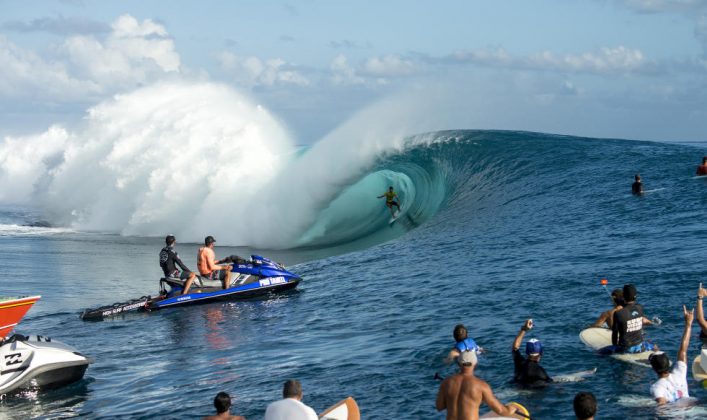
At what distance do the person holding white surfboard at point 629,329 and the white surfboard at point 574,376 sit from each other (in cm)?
92

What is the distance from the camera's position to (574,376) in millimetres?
12578

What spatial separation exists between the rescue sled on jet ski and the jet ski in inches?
222

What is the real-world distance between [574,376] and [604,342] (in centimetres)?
158

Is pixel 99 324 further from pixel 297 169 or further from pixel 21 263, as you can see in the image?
pixel 297 169

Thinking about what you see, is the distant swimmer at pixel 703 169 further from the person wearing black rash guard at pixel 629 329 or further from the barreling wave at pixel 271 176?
the person wearing black rash guard at pixel 629 329

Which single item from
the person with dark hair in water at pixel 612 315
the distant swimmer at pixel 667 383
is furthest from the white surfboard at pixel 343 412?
the person with dark hair in water at pixel 612 315

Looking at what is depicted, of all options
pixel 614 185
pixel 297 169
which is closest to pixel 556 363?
pixel 614 185

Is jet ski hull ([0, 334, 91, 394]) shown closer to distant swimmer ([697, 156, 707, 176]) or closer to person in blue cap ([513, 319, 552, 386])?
person in blue cap ([513, 319, 552, 386])

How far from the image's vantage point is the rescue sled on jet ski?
21266 mm

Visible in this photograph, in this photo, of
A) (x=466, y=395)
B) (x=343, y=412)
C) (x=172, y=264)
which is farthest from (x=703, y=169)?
(x=466, y=395)

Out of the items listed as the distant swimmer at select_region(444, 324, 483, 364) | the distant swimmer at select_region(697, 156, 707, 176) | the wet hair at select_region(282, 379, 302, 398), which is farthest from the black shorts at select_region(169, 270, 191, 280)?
the distant swimmer at select_region(697, 156, 707, 176)

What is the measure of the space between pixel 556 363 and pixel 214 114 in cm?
3761

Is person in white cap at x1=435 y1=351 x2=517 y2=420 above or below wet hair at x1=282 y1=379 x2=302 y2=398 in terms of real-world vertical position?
below

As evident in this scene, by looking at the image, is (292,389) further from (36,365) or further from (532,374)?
(36,365)
